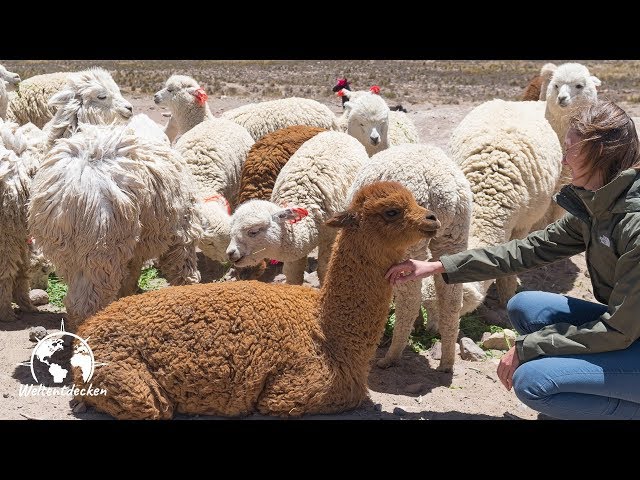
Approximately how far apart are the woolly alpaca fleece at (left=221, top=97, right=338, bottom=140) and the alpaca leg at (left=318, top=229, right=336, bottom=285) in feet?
8.33

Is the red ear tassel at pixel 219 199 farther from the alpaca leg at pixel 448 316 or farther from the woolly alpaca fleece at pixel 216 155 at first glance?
the alpaca leg at pixel 448 316

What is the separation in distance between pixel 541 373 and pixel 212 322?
1949 millimetres

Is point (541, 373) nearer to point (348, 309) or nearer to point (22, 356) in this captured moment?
point (348, 309)

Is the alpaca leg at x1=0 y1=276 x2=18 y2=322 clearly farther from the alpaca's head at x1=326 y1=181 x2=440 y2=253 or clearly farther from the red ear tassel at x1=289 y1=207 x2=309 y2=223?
the alpaca's head at x1=326 y1=181 x2=440 y2=253

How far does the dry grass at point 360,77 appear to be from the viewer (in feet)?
75.1

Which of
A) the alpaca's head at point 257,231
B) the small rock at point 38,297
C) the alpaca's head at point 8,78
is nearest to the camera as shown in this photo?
the alpaca's head at point 257,231

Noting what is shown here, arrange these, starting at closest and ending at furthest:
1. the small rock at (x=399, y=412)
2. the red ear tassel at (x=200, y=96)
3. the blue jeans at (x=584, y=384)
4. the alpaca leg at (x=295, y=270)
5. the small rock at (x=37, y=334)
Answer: the blue jeans at (x=584, y=384)
the small rock at (x=399, y=412)
the small rock at (x=37, y=334)
the alpaca leg at (x=295, y=270)
the red ear tassel at (x=200, y=96)

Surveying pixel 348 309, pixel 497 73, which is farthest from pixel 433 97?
pixel 348 309

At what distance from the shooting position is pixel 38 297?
23.7ft

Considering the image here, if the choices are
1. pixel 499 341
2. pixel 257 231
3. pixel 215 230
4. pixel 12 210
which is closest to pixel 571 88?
pixel 499 341

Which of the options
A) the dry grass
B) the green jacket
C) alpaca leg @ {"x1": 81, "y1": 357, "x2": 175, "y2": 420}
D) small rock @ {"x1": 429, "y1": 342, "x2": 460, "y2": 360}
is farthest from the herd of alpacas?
the dry grass

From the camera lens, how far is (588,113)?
433 centimetres

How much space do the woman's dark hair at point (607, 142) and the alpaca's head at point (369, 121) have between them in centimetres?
468

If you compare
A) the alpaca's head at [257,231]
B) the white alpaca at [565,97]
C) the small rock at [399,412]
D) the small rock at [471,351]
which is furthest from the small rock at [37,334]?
the white alpaca at [565,97]
